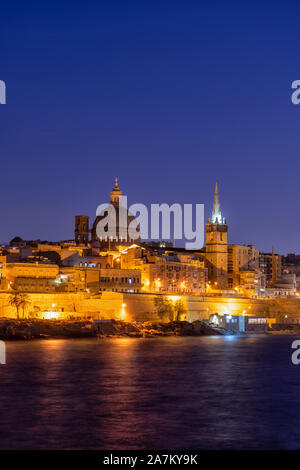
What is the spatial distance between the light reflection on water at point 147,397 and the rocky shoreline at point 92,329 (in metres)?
3.77

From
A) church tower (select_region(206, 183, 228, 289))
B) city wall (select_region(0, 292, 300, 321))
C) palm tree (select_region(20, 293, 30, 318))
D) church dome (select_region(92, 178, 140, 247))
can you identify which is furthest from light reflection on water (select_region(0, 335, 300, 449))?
church dome (select_region(92, 178, 140, 247))

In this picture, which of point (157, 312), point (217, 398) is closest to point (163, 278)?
point (157, 312)

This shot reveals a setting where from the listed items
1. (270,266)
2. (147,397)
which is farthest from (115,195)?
(147,397)

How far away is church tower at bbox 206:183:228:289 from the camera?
73.8 m

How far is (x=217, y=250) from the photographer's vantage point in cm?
7512

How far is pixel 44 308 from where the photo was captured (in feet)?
155

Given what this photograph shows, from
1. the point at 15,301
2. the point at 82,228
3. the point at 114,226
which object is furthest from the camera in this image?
the point at 82,228

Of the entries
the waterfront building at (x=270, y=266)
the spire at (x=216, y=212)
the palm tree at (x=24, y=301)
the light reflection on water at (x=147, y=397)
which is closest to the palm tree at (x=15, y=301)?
the palm tree at (x=24, y=301)

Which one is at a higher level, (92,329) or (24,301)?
(24,301)

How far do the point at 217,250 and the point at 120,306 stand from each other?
2735cm

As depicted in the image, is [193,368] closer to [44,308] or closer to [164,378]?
[164,378]

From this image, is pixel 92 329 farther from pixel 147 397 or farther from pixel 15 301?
pixel 147 397

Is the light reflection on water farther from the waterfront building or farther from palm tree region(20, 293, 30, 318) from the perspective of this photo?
the waterfront building
